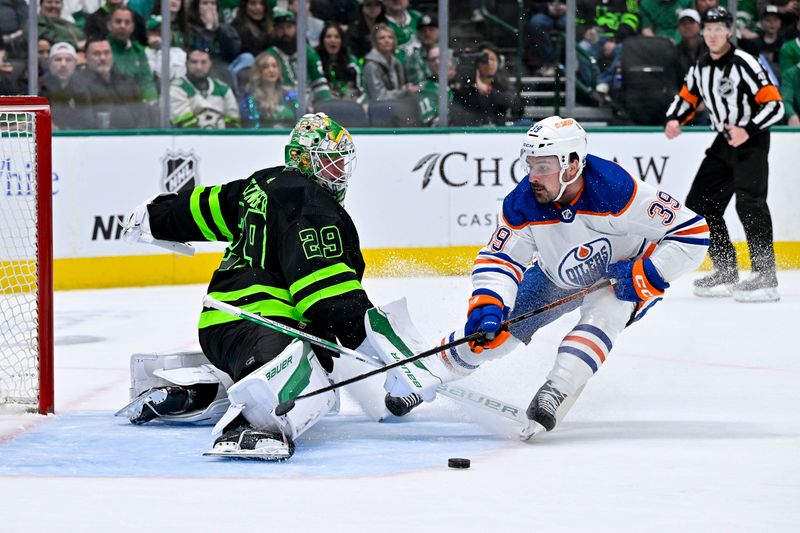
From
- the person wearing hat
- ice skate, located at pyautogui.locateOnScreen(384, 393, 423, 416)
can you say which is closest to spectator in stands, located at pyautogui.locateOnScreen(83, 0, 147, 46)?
the person wearing hat

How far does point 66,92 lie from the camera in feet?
23.4

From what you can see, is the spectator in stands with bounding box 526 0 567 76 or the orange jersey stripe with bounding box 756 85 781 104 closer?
the orange jersey stripe with bounding box 756 85 781 104

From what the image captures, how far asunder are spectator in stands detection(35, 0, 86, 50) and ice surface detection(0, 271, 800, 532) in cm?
240

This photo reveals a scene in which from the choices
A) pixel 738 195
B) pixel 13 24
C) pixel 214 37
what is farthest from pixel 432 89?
pixel 13 24

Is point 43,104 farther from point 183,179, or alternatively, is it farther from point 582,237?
point 183,179

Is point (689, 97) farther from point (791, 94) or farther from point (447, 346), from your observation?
point (447, 346)

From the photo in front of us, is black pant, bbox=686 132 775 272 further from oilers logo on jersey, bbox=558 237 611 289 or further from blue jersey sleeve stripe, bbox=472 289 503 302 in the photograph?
blue jersey sleeve stripe, bbox=472 289 503 302

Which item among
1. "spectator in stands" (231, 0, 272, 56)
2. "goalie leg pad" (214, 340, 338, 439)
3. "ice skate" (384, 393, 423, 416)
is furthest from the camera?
"spectator in stands" (231, 0, 272, 56)

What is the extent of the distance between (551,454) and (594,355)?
0.37 meters

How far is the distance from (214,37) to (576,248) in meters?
4.20

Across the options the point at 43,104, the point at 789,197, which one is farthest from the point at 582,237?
the point at 789,197

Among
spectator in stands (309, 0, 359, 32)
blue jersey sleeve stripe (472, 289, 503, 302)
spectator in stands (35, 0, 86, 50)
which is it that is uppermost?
spectator in stands (309, 0, 359, 32)

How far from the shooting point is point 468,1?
784 cm

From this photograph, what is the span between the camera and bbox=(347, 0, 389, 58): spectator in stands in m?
7.80
